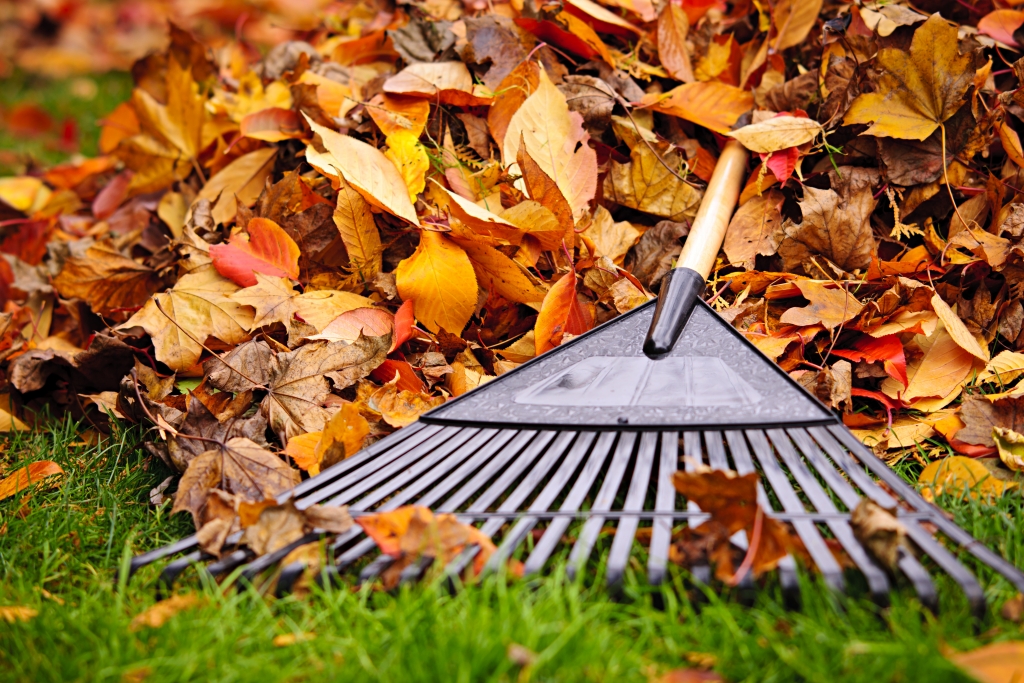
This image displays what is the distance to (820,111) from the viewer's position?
1646 mm

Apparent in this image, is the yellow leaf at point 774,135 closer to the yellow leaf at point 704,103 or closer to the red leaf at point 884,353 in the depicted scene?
the yellow leaf at point 704,103

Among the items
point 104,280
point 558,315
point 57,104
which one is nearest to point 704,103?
Result: point 558,315

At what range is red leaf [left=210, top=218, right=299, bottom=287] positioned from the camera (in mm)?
1550

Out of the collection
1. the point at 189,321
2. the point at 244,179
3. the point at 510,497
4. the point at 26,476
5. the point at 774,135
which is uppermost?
the point at 774,135

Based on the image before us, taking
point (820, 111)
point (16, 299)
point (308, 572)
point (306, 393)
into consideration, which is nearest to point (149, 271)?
point (16, 299)

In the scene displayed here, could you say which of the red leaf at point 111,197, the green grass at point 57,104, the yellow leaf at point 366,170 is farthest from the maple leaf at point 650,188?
the green grass at point 57,104

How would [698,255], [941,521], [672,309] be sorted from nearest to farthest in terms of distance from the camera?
[941,521]
[672,309]
[698,255]

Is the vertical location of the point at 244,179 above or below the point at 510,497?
above

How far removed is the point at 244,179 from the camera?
1.87 m

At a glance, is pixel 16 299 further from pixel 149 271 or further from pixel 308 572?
pixel 308 572

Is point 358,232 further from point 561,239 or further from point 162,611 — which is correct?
point 162,611

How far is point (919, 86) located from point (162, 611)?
1553 mm

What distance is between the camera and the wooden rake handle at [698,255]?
1324mm

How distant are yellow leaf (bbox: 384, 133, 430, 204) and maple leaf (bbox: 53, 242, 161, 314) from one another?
2.12 feet
